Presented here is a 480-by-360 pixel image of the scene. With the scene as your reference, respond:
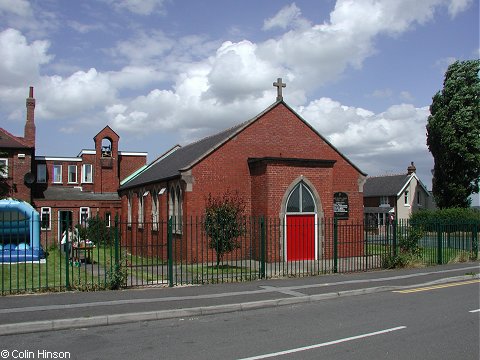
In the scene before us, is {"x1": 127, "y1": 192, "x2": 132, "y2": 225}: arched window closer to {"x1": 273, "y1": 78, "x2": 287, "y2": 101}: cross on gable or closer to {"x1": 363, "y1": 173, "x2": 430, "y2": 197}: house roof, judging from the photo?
{"x1": 273, "y1": 78, "x2": 287, "y2": 101}: cross on gable

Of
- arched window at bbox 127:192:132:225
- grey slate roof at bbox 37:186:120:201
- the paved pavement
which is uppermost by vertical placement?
grey slate roof at bbox 37:186:120:201

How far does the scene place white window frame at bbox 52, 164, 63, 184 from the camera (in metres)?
50.2

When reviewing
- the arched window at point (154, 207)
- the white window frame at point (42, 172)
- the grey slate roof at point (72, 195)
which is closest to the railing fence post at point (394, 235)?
the arched window at point (154, 207)

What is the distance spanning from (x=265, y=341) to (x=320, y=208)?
16411 millimetres

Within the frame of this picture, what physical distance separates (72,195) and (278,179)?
27.3 metres

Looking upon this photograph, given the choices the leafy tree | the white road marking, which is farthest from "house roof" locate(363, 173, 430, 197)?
the white road marking

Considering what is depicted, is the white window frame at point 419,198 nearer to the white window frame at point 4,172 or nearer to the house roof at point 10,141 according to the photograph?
the house roof at point 10,141

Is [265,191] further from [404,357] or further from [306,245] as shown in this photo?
[404,357]

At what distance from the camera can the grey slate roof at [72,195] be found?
43.2 m

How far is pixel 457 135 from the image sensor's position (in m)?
46.4

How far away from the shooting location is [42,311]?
33.9ft

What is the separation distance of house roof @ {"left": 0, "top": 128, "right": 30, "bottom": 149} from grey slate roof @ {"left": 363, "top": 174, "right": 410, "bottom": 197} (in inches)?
1571

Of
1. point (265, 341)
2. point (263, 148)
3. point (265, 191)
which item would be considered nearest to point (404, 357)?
point (265, 341)

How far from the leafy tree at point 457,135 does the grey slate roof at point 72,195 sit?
30.9 m
